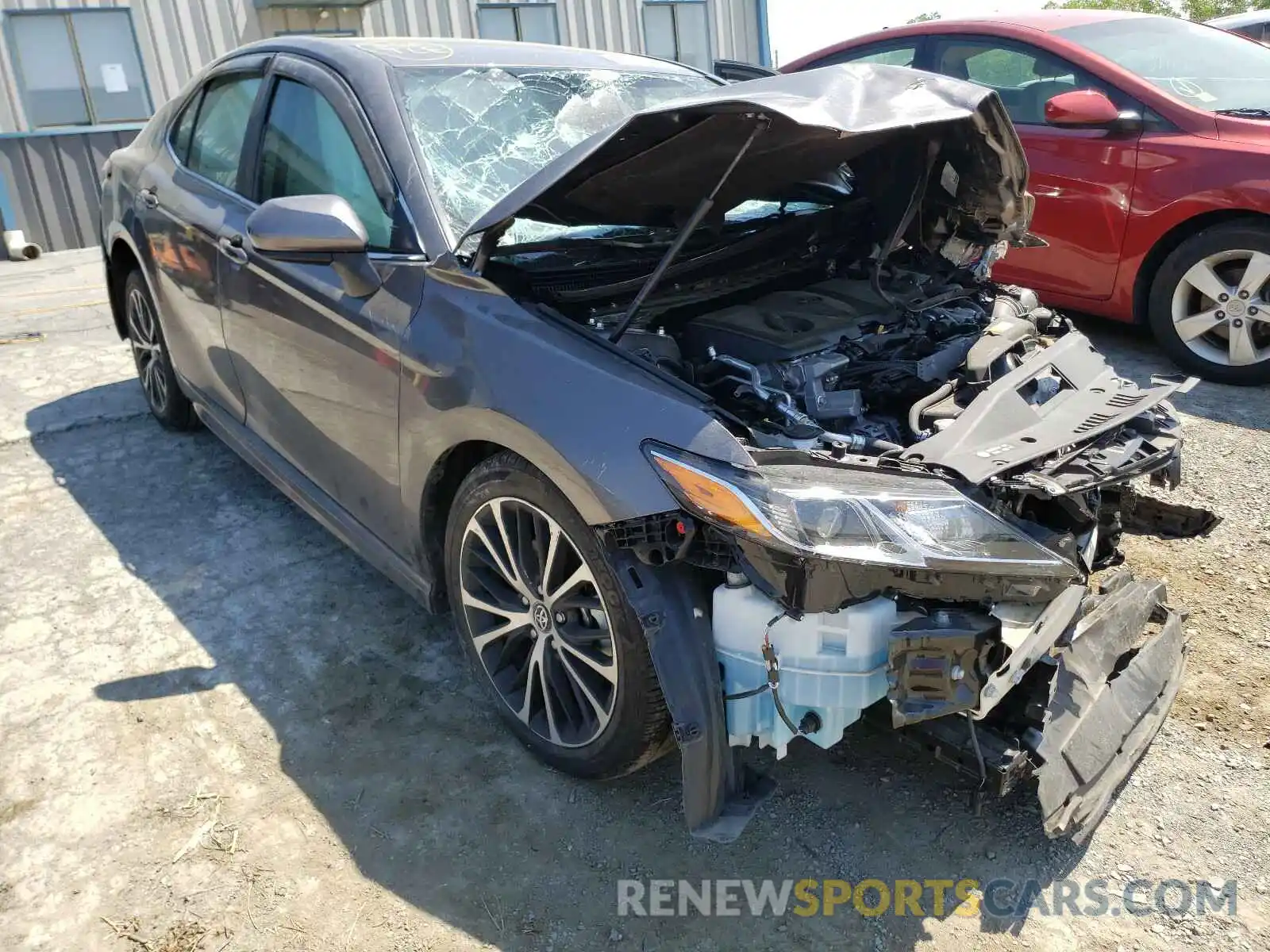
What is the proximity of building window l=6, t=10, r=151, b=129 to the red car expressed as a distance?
35.5 feet

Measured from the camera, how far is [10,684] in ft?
9.52

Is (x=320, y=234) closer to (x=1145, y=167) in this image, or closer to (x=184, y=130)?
(x=184, y=130)

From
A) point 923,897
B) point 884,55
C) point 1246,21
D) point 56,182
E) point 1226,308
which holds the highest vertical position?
point 884,55

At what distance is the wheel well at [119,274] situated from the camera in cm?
443

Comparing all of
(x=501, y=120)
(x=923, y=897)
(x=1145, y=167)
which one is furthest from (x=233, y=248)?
(x=1145, y=167)

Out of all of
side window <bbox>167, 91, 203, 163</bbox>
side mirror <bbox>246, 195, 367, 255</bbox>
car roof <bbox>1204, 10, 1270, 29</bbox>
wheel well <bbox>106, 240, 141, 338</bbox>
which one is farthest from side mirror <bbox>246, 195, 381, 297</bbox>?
car roof <bbox>1204, 10, 1270, 29</bbox>

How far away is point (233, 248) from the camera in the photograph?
128 inches

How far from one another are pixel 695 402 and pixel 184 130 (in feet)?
10.0

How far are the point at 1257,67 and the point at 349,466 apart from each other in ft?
17.4

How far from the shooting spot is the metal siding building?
1178cm

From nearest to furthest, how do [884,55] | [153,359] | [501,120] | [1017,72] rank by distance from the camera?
1. [501,120]
2. [153,359]
3. [1017,72]
4. [884,55]

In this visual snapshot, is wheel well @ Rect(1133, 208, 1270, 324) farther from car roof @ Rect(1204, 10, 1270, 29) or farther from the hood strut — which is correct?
car roof @ Rect(1204, 10, 1270, 29)

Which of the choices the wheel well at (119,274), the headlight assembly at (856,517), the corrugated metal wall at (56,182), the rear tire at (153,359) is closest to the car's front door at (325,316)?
the headlight assembly at (856,517)

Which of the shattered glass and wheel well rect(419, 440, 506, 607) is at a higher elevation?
the shattered glass
